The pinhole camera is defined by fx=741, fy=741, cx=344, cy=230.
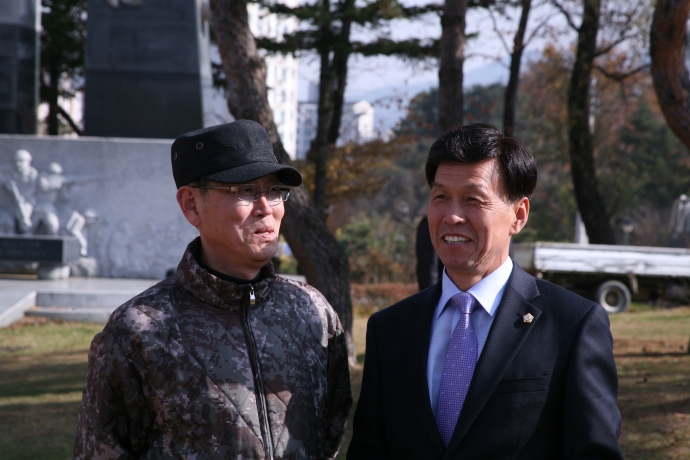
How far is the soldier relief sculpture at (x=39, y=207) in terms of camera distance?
1326 cm

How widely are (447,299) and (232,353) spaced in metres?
0.65

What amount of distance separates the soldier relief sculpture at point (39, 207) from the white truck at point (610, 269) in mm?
9310

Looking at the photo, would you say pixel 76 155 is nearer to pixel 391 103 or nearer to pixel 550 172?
pixel 391 103

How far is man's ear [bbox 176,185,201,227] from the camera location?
2232 mm

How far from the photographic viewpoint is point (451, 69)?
327 inches

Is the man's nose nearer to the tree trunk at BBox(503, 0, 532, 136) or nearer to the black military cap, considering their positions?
the black military cap

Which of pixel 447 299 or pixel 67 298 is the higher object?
pixel 447 299

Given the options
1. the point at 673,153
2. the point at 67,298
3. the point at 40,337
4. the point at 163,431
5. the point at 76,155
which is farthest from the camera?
the point at 673,153

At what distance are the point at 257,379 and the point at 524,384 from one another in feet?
2.41

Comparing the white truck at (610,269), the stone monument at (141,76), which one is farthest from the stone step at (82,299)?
the white truck at (610,269)

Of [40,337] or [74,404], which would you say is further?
[40,337]

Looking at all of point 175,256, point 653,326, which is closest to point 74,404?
point 175,256

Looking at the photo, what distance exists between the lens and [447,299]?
2207mm

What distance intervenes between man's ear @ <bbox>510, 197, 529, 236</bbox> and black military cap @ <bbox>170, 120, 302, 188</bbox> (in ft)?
2.22
